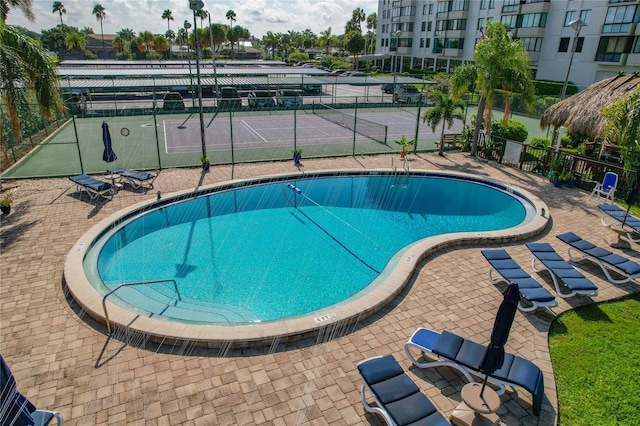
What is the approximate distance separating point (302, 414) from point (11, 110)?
41.8 ft

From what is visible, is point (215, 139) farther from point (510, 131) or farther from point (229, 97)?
point (510, 131)

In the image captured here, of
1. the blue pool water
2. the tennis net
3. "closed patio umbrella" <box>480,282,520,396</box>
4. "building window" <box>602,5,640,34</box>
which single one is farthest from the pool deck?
"building window" <box>602,5,640,34</box>

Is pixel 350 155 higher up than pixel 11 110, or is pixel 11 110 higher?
pixel 11 110

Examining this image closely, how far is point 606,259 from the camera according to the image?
33.1ft

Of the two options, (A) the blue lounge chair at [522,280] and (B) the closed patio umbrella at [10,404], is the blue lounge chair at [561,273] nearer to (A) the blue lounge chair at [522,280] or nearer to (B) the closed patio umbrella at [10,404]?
(A) the blue lounge chair at [522,280]

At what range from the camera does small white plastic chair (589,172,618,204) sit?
15180mm

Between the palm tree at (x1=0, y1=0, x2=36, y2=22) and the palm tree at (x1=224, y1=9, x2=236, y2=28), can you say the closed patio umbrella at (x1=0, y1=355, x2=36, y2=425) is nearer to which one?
the palm tree at (x1=0, y1=0, x2=36, y2=22)

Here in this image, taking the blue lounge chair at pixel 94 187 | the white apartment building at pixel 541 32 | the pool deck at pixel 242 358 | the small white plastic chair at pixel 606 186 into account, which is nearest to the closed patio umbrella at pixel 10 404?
the pool deck at pixel 242 358

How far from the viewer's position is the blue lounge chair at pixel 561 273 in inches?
352

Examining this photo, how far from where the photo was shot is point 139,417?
5.98 m

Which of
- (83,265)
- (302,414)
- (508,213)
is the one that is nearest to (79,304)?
(83,265)

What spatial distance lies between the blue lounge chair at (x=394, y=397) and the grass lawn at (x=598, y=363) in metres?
2.12

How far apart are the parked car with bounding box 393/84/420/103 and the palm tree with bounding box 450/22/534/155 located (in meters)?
21.6

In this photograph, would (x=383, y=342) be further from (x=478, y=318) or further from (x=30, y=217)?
(x=30, y=217)
